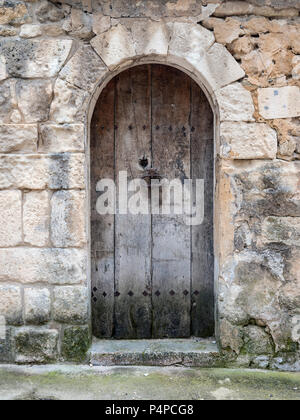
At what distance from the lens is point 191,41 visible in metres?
2.66

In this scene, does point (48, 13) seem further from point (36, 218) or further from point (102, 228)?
point (102, 228)

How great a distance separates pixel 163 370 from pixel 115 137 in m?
1.59

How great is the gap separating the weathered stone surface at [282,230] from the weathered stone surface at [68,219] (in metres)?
1.16

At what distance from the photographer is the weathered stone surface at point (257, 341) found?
2712 mm

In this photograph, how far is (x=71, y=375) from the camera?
8.55ft

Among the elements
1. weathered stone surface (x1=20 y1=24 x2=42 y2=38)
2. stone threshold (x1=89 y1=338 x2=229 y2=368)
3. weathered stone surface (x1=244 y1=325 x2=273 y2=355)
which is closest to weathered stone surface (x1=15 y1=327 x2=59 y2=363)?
stone threshold (x1=89 y1=338 x2=229 y2=368)

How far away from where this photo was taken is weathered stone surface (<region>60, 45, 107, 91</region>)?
2.67 metres

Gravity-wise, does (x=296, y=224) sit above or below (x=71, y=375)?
above

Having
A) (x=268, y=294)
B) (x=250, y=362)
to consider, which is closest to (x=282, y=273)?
(x=268, y=294)

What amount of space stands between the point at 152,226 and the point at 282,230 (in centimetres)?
89

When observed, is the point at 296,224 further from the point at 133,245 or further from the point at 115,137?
the point at 115,137
